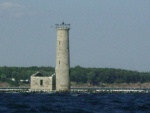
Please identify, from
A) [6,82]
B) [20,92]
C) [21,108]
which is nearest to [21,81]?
[6,82]

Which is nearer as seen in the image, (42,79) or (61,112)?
(61,112)

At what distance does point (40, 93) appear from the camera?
10775 centimetres

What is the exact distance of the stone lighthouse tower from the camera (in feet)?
355

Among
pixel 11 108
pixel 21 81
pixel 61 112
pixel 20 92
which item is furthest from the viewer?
pixel 21 81

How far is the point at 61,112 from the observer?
2432 inches

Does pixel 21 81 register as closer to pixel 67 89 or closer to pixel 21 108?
pixel 67 89

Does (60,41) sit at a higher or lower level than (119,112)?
higher

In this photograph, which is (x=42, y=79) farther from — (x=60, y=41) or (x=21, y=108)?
(x=21, y=108)

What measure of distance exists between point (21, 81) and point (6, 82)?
904 cm

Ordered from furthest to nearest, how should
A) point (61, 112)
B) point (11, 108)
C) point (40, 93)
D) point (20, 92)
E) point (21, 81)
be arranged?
point (21, 81) → point (20, 92) → point (40, 93) → point (11, 108) → point (61, 112)

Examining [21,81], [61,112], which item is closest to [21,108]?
[61,112]

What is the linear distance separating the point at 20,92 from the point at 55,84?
6.52 m

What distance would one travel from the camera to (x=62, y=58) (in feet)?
356

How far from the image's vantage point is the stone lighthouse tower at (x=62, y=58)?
108m
